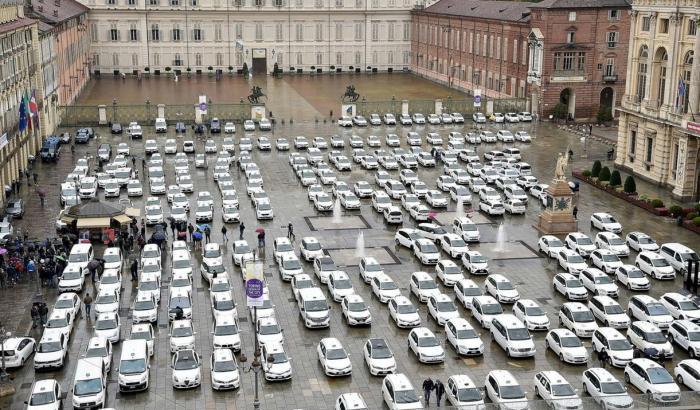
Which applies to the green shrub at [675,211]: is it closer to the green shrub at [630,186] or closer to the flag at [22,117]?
the green shrub at [630,186]

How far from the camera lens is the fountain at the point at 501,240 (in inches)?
2229

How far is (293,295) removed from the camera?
47.9 m

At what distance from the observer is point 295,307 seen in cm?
4619

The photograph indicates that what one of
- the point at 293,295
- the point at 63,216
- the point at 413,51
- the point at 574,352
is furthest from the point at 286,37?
the point at 574,352

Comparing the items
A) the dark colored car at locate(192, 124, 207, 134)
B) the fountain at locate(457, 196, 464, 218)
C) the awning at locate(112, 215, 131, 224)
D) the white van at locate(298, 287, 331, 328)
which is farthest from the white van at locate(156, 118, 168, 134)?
the white van at locate(298, 287, 331, 328)

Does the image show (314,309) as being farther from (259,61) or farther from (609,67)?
(259,61)

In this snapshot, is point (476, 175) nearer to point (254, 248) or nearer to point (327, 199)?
point (327, 199)

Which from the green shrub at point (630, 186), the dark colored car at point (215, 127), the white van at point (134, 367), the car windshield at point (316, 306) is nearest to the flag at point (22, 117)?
the dark colored car at point (215, 127)

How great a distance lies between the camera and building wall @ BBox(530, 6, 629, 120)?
105688 mm

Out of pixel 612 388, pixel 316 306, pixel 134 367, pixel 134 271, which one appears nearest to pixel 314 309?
pixel 316 306

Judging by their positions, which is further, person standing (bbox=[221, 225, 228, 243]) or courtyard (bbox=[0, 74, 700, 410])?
person standing (bbox=[221, 225, 228, 243])

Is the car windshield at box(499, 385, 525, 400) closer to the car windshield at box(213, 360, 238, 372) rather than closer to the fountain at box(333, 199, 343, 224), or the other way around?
the car windshield at box(213, 360, 238, 372)

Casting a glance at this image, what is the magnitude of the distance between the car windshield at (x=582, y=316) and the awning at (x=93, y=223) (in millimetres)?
30329

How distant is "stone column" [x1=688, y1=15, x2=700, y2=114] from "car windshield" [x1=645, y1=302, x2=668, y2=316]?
98.4ft
